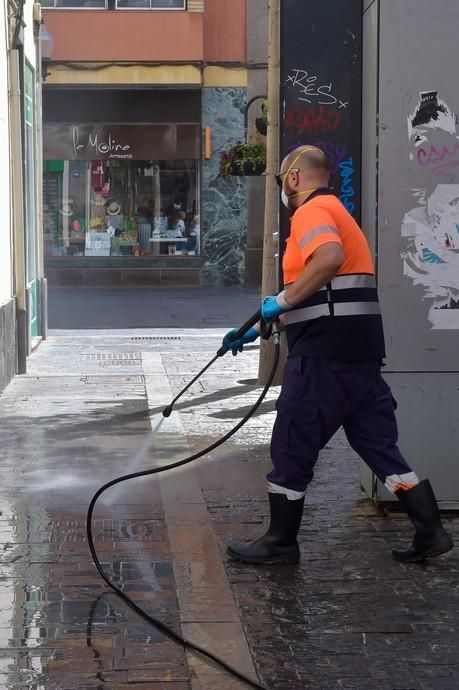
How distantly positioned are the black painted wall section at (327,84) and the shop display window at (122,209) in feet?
63.5

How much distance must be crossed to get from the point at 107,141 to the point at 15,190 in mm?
13752

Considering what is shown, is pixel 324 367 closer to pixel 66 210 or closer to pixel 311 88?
pixel 311 88

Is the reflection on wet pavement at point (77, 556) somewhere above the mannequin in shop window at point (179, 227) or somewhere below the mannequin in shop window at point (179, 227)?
below

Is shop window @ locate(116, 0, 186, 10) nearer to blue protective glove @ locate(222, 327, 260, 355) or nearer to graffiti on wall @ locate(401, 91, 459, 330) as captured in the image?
graffiti on wall @ locate(401, 91, 459, 330)

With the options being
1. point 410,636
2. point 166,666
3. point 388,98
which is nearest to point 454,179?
Answer: point 388,98

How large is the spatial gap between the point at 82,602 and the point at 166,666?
2.53 ft

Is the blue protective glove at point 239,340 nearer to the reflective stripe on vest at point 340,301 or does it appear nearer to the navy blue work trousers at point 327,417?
the navy blue work trousers at point 327,417

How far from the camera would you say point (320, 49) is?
6836mm

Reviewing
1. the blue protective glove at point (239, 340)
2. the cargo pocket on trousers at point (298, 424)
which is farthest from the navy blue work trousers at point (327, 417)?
the blue protective glove at point (239, 340)

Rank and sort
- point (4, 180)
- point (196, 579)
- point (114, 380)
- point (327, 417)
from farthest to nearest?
point (114, 380)
point (4, 180)
point (327, 417)
point (196, 579)

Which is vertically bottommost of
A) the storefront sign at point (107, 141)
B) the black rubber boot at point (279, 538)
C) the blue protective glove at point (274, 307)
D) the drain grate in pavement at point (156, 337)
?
the drain grate in pavement at point (156, 337)

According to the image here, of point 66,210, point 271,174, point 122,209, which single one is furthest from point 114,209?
point 271,174

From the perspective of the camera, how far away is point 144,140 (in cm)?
2584

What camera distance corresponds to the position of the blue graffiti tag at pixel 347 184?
267 inches
